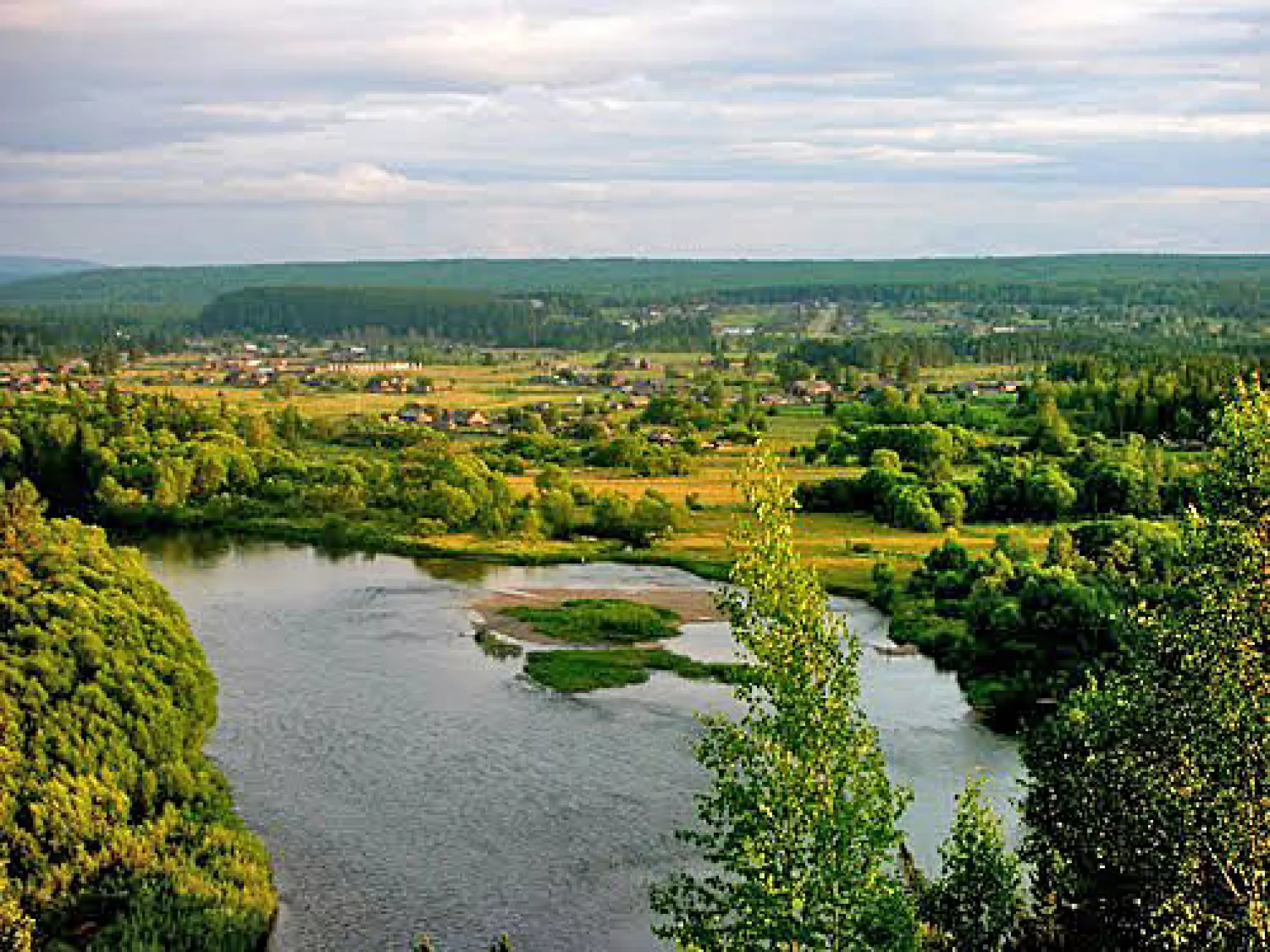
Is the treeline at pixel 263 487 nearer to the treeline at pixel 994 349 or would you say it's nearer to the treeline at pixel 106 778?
the treeline at pixel 106 778

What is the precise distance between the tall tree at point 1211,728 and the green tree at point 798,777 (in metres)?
2.61

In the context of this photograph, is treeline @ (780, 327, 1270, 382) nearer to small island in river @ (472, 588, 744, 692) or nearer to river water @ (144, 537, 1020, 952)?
small island in river @ (472, 588, 744, 692)

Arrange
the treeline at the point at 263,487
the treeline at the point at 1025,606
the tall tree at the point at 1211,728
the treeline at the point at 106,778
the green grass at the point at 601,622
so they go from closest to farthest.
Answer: the tall tree at the point at 1211,728 < the treeline at the point at 106,778 < the treeline at the point at 1025,606 < the green grass at the point at 601,622 < the treeline at the point at 263,487

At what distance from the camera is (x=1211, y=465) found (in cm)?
1406

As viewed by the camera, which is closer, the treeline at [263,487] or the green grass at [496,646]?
the green grass at [496,646]

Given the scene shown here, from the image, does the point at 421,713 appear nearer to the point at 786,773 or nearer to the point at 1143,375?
the point at 786,773

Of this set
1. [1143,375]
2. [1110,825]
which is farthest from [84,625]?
[1143,375]

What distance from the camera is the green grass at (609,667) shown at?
41.7m

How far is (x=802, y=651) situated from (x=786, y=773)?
1272 millimetres

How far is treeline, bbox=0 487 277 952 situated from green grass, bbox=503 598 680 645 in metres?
16.4

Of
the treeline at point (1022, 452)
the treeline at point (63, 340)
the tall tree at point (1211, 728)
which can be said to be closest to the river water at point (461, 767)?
the tall tree at point (1211, 728)

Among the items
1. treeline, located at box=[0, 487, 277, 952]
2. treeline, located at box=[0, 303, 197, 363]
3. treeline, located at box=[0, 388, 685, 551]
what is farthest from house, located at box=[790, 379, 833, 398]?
treeline, located at box=[0, 487, 277, 952]

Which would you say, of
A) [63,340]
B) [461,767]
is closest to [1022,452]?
[461,767]

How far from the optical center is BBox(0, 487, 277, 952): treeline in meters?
24.3
